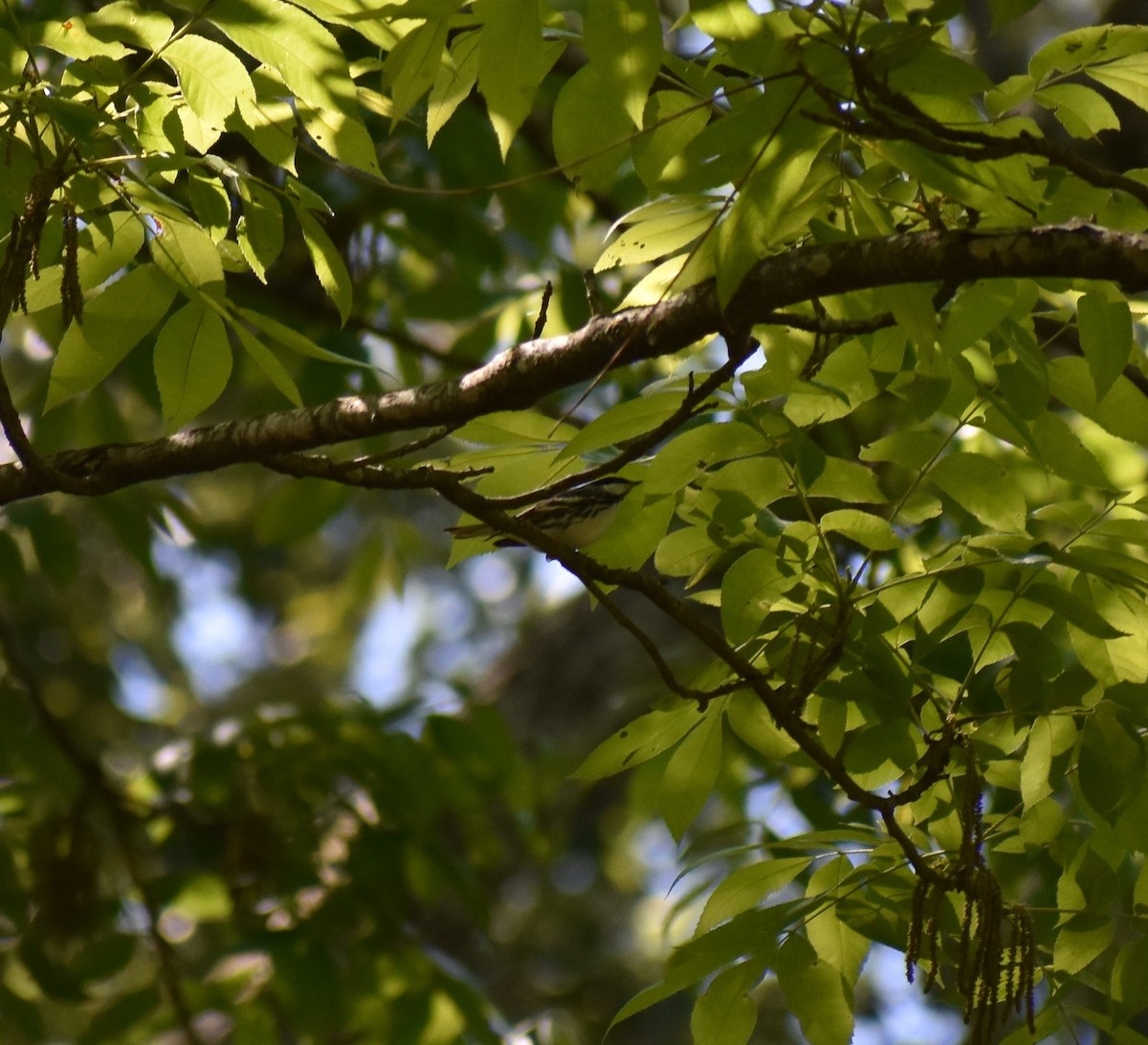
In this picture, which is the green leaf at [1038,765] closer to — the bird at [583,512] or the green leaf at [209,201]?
the green leaf at [209,201]

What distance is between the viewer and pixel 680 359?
7.66ft

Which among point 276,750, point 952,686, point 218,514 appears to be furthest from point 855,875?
point 218,514

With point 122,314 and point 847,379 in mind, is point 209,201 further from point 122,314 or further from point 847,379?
point 847,379

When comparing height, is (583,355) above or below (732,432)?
above

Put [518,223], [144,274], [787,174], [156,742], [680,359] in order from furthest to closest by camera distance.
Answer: [156,742], [518,223], [680,359], [144,274], [787,174]

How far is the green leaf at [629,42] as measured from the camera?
5.41 feet

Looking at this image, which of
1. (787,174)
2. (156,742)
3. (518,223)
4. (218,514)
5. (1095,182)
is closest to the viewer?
(787,174)

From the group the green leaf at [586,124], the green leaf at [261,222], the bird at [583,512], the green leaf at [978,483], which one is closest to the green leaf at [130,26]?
the green leaf at [261,222]

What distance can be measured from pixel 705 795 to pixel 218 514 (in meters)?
8.47

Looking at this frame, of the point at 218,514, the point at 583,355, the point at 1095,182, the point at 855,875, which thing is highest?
the point at 218,514

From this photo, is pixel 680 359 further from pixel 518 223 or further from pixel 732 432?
pixel 518 223

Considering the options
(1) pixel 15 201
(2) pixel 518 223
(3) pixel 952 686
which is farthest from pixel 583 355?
(2) pixel 518 223

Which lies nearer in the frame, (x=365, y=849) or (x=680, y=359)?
(x=680, y=359)

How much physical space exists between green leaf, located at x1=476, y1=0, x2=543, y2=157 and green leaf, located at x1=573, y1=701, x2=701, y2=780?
2.96ft
